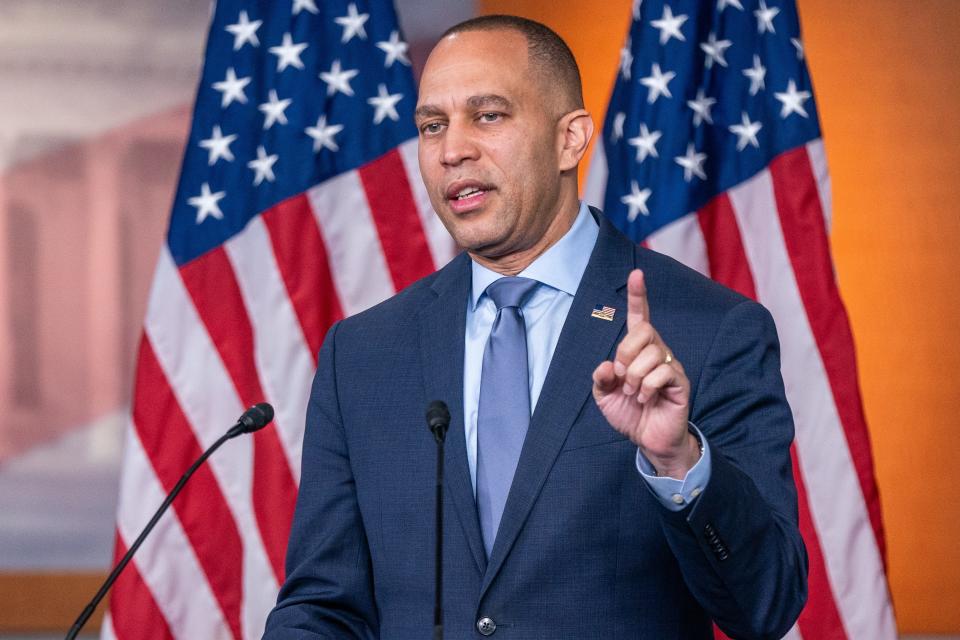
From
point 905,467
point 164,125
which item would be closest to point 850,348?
point 905,467

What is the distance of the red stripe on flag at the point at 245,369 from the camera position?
114 inches

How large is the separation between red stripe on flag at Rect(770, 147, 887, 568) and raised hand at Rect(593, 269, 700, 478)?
1.57 meters

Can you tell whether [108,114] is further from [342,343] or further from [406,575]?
[406,575]

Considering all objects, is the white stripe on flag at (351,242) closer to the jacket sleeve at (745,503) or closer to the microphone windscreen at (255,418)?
the microphone windscreen at (255,418)

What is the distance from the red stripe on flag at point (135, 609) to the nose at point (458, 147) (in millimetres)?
1586

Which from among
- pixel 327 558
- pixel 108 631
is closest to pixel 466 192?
pixel 327 558

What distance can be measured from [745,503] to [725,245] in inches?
63.3

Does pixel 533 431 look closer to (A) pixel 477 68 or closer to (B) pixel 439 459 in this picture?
(B) pixel 439 459

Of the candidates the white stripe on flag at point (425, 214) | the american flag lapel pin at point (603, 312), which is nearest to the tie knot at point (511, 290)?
the american flag lapel pin at point (603, 312)

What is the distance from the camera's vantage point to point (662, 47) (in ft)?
9.74

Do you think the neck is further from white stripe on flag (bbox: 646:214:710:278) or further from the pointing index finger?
white stripe on flag (bbox: 646:214:710:278)

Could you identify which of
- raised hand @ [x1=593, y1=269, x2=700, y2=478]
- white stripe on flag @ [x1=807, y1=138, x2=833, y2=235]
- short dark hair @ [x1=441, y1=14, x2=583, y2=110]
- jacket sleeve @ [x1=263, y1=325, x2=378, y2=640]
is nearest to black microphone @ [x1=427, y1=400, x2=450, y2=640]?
raised hand @ [x1=593, y1=269, x2=700, y2=478]

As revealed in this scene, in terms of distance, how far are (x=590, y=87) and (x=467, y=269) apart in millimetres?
1764

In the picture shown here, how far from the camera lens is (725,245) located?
116 inches
